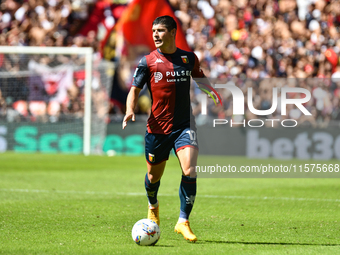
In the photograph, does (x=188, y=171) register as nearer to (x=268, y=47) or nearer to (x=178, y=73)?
(x=178, y=73)

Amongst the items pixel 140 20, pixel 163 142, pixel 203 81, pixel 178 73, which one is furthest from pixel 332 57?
pixel 163 142

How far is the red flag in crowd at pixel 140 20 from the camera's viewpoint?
18.5 meters

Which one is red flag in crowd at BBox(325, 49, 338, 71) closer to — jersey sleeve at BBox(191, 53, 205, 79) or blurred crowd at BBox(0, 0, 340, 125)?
blurred crowd at BBox(0, 0, 340, 125)

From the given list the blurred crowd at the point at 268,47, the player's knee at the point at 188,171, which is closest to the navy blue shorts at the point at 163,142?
the player's knee at the point at 188,171

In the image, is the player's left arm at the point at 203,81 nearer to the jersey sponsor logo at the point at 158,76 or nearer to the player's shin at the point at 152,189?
the jersey sponsor logo at the point at 158,76

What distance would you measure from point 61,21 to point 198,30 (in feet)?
18.4

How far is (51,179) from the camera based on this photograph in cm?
1153

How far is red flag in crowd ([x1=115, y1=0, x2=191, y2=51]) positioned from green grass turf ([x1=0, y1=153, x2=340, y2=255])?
6563 mm

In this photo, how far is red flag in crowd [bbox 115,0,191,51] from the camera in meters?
18.5

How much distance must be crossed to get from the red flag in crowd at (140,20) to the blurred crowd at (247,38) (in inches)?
50.9

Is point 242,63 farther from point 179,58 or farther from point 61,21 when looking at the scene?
point 179,58

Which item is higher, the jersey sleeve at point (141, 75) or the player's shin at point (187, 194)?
the jersey sleeve at point (141, 75)

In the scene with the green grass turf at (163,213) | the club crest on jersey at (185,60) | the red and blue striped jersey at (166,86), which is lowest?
the green grass turf at (163,213)

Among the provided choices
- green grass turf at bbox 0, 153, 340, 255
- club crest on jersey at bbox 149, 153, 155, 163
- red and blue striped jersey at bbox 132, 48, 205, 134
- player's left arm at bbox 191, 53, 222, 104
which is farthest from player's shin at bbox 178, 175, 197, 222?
player's left arm at bbox 191, 53, 222, 104
